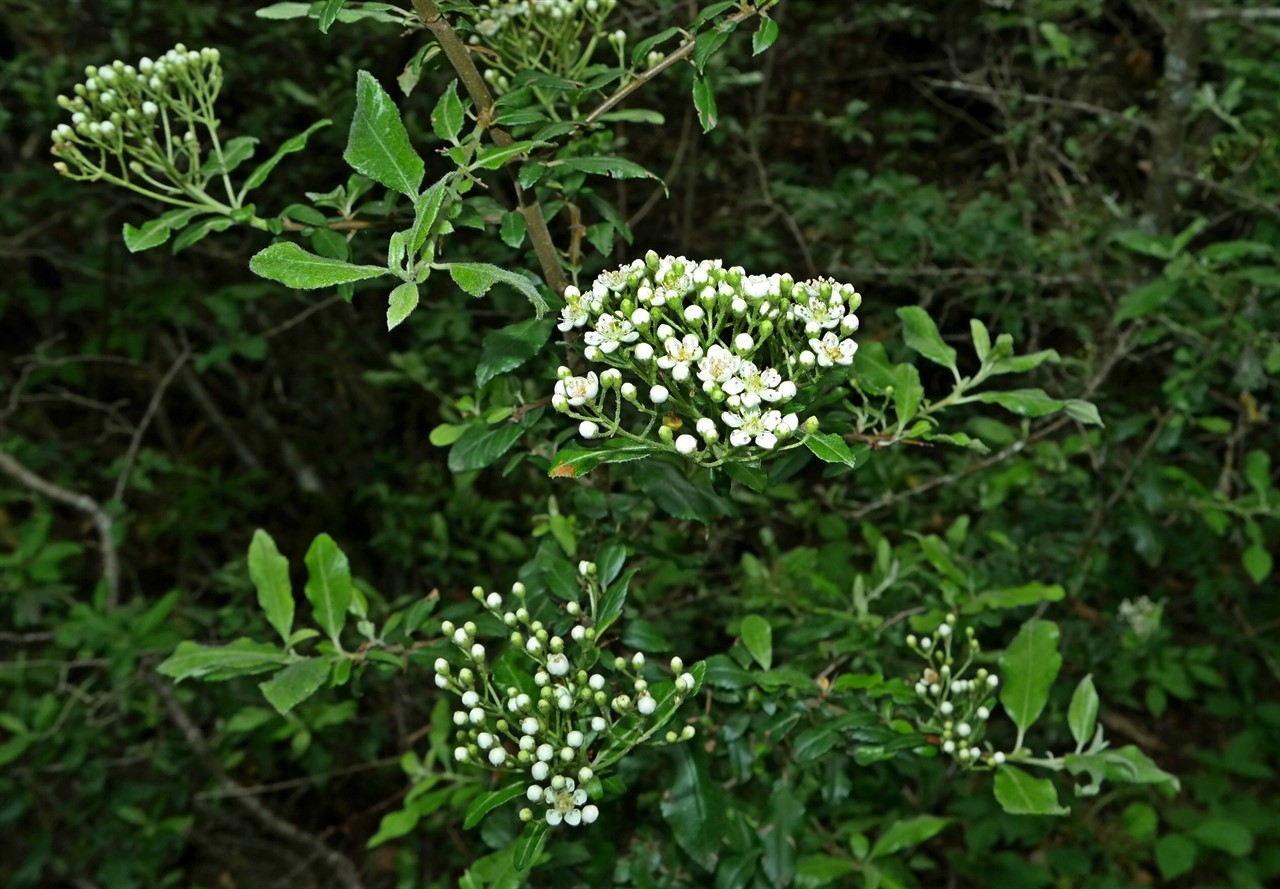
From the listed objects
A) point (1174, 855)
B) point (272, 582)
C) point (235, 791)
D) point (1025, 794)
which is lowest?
point (1174, 855)

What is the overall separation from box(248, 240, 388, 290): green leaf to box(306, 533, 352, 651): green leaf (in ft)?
2.33

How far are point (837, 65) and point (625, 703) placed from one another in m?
4.60

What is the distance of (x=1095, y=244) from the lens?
353 centimetres

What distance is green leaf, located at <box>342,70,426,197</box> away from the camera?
120 centimetres

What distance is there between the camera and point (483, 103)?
1.39 m

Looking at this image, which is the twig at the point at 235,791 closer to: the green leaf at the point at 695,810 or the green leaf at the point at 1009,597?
the green leaf at the point at 695,810

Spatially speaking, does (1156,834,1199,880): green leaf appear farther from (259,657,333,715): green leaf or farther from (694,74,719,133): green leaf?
(694,74,719,133): green leaf

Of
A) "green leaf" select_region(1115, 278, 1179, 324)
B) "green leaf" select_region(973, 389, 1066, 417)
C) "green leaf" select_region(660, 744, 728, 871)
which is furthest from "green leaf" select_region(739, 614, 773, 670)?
"green leaf" select_region(1115, 278, 1179, 324)

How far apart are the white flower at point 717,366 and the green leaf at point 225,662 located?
883 mm

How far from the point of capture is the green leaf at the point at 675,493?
1.53m

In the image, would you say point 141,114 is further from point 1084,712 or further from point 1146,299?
point 1146,299

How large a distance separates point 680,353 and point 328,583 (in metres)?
0.83

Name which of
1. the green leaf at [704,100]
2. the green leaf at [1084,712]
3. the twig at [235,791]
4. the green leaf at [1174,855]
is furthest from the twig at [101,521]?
the green leaf at [1174,855]

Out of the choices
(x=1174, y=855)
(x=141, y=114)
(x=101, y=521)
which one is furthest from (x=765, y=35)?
(x=1174, y=855)
